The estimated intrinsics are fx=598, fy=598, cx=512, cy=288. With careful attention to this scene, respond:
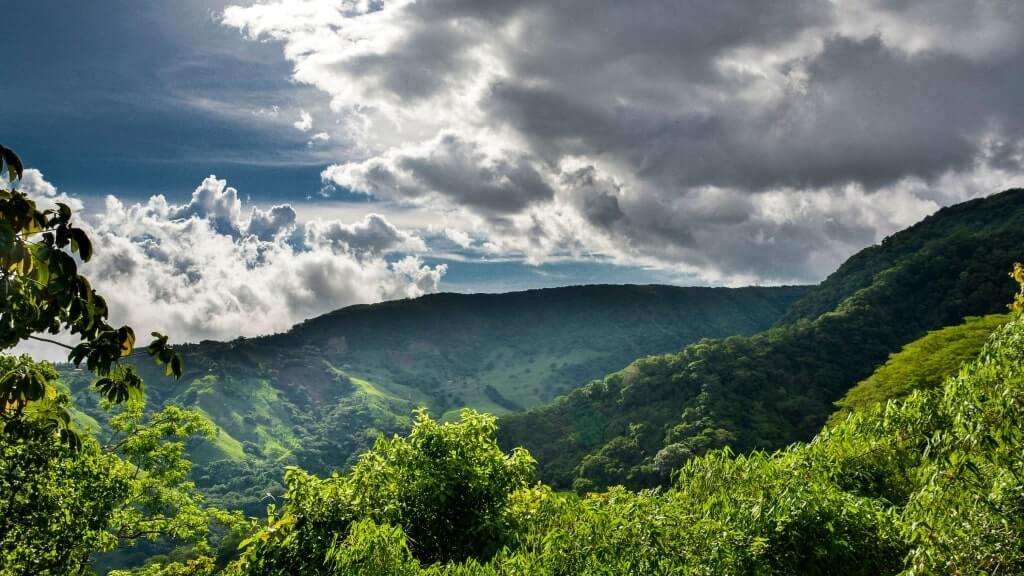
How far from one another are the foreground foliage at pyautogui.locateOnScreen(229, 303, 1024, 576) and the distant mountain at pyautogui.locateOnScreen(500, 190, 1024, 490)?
67.7 m

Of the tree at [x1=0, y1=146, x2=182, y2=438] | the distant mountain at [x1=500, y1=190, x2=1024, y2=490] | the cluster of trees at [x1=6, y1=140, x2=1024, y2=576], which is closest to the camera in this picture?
the tree at [x1=0, y1=146, x2=182, y2=438]

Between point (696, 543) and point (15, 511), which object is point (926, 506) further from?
point (15, 511)

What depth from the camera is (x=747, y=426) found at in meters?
81.4

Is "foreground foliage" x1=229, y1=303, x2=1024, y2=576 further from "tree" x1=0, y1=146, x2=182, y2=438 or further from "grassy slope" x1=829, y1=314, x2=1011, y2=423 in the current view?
"grassy slope" x1=829, y1=314, x2=1011, y2=423

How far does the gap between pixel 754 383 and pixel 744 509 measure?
92.9 metres

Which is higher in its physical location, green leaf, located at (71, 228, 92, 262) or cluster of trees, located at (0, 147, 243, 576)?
green leaf, located at (71, 228, 92, 262)

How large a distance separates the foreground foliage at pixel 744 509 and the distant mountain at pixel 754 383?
222ft

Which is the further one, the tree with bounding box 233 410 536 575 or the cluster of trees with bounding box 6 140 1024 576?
the tree with bounding box 233 410 536 575

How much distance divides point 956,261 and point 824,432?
431 ft

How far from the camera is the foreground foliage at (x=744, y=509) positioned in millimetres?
6328

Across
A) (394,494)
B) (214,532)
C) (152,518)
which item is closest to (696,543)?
(394,494)

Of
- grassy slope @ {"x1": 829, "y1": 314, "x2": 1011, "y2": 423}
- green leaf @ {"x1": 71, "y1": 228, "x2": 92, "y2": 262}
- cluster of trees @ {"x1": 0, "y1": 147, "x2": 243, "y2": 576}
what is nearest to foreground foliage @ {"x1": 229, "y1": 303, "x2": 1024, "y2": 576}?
cluster of trees @ {"x1": 0, "y1": 147, "x2": 243, "y2": 576}

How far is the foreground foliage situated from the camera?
20.8ft

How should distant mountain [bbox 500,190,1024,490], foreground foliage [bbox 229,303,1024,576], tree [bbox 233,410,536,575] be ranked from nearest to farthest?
1. foreground foliage [bbox 229,303,1024,576]
2. tree [bbox 233,410,536,575]
3. distant mountain [bbox 500,190,1024,490]
